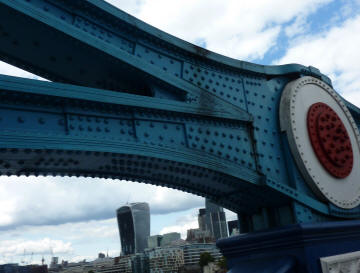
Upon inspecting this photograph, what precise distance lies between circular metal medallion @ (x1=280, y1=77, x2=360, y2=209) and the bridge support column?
828 mm

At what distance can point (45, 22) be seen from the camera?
487cm

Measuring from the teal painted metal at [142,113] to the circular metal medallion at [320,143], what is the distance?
21 cm

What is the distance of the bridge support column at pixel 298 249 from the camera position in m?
6.07

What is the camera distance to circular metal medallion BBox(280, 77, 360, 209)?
7301 millimetres

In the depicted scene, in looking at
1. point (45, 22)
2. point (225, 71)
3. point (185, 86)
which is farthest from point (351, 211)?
point (45, 22)

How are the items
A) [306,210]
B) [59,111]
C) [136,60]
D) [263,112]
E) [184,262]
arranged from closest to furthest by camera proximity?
1. [59,111]
2. [136,60]
3. [306,210]
4. [263,112]
5. [184,262]

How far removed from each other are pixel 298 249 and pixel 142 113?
10.8 feet

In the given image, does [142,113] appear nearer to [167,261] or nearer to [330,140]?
[330,140]

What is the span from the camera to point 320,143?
755cm

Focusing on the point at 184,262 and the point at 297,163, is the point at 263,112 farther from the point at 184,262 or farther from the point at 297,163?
A: the point at 184,262

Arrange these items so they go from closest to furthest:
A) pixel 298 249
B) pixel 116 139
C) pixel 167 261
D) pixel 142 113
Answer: pixel 116 139 → pixel 142 113 → pixel 298 249 → pixel 167 261

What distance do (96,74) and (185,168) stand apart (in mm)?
2074

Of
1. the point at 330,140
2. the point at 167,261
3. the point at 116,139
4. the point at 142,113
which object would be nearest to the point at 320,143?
the point at 330,140

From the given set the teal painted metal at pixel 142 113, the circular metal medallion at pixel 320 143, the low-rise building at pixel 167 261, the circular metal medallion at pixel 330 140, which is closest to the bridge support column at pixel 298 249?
the teal painted metal at pixel 142 113
